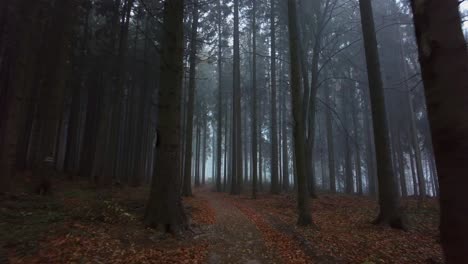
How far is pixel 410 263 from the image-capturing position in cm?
566

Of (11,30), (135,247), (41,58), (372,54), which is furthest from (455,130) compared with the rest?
(41,58)

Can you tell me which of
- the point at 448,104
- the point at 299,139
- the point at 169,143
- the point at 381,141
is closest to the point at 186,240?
the point at 169,143

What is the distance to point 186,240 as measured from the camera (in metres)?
6.91

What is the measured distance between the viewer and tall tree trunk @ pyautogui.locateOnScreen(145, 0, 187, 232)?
292 inches

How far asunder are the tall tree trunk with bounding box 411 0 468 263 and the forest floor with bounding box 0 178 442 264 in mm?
4477

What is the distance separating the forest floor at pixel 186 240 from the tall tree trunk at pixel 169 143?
49cm

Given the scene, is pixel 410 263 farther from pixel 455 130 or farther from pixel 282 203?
pixel 282 203

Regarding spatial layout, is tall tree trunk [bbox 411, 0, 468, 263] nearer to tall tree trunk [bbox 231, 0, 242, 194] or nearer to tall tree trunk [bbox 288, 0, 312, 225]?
→ tall tree trunk [bbox 288, 0, 312, 225]

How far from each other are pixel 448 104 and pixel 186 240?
6.24 metres

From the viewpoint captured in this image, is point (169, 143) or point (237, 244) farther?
point (169, 143)

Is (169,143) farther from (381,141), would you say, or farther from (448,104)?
(448,104)

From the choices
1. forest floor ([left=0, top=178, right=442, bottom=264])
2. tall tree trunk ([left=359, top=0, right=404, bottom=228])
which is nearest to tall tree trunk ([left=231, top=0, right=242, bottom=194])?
forest floor ([left=0, top=178, right=442, bottom=264])

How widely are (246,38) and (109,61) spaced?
1528 centimetres

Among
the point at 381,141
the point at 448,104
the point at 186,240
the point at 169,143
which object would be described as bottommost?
the point at 186,240
